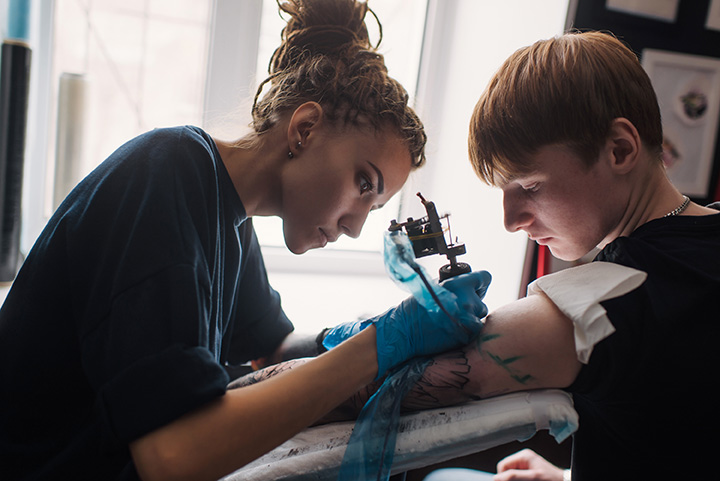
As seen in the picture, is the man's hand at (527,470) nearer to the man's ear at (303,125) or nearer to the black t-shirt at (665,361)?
the black t-shirt at (665,361)

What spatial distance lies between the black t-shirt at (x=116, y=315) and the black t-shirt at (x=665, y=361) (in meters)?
0.56

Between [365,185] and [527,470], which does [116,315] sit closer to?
[365,185]

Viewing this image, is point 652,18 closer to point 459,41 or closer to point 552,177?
point 459,41

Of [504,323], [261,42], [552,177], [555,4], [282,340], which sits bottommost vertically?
[282,340]

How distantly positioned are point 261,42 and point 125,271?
131 centimetres

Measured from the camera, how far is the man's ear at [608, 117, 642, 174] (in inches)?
33.7

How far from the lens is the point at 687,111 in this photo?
173cm

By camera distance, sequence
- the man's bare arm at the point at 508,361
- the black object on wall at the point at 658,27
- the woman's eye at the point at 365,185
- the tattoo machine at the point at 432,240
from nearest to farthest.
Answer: the man's bare arm at the point at 508,361 < the tattoo machine at the point at 432,240 < the woman's eye at the point at 365,185 < the black object on wall at the point at 658,27

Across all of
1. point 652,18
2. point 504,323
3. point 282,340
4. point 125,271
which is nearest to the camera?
point 125,271

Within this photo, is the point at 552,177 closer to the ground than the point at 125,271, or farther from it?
farther from it

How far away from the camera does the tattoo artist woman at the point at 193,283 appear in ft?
2.19

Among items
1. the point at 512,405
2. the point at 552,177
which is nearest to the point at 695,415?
the point at 512,405

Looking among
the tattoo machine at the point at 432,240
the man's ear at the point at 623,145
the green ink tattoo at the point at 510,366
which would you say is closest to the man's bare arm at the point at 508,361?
the green ink tattoo at the point at 510,366

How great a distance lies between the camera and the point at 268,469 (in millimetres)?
779
